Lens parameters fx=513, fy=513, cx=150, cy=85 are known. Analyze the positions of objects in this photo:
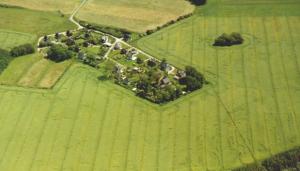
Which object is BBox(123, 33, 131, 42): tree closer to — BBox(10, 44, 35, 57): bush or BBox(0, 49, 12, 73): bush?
BBox(10, 44, 35, 57): bush

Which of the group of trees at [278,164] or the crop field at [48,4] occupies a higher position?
the crop field at [48,4]

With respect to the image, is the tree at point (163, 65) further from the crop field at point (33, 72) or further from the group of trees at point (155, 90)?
the crop field at point (33, 72)

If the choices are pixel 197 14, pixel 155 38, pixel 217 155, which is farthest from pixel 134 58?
pixel 217 155

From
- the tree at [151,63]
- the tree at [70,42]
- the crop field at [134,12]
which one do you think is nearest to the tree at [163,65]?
the tree at [151,63]

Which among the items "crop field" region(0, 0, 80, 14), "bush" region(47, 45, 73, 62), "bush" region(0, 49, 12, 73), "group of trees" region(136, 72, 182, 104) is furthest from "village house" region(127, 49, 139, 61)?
"bush" region(0, 49, 12, 73)

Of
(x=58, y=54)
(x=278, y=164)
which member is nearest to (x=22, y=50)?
(x=58, y=54)

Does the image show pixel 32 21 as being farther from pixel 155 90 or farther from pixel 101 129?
pixel 101 129
